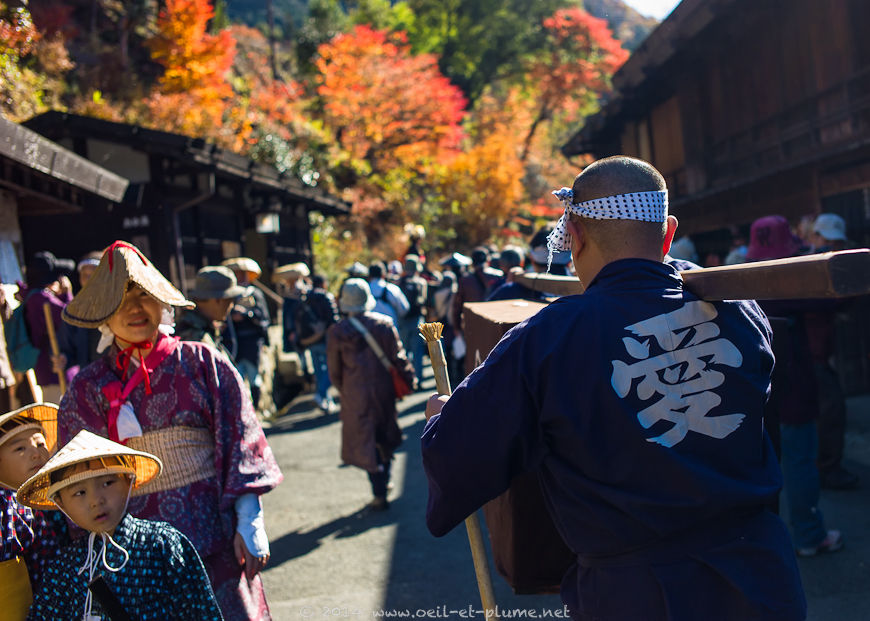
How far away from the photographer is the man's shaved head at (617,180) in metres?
1.97

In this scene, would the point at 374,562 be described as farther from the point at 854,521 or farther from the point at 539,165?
the point at 539,165

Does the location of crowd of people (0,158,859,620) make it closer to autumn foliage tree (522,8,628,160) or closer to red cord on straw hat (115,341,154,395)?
red cord on straw hat (115,341,154,395)

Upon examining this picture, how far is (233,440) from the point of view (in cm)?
298

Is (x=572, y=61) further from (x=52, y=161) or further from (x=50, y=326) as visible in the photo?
(x=52, y=161)

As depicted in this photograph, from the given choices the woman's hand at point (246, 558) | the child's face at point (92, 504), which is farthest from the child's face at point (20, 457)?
the woman's hand at point (246, 558)

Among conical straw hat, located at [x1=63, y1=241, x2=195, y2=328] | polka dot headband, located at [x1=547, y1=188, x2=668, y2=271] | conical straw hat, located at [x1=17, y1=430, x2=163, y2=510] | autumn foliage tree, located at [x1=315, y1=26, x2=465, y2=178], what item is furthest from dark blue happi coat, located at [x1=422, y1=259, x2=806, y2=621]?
autumn foliage tree, located at [x1=315, y1=26, x2=465, y2=178]

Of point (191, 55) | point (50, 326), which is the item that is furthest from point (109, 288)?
point (191, 55)

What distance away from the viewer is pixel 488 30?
3198cm

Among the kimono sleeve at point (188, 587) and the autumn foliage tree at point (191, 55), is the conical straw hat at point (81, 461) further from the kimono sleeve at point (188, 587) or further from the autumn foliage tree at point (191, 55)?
the autumn foliage tree at point (191, 55)

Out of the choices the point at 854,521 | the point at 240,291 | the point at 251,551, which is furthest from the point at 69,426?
the point at 854,521

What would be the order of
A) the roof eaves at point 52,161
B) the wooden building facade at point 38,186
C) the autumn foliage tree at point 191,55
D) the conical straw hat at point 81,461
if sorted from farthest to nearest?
the autumn foliage tree at point 191,55 → the wooden building facade at point 38,186 → the roof eaves at point 52,161 → the conical straw hat at point 81,461

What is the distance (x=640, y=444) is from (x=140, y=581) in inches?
64.7

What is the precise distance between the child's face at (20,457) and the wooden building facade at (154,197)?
6.82 meters

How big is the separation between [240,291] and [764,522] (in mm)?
4592
